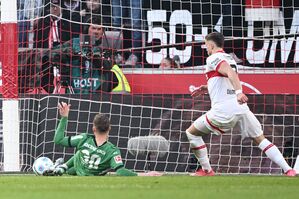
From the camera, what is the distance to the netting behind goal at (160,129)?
16.5 meters

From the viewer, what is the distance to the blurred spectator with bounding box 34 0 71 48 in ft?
59.5

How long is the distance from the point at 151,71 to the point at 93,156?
569 cm

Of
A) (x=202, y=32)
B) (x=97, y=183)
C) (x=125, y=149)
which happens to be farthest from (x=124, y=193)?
(x=202, y=32)

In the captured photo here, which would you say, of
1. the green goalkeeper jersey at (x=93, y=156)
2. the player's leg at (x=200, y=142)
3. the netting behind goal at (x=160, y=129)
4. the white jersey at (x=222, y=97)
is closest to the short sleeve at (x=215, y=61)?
the white jersey at (x=222, y=97)

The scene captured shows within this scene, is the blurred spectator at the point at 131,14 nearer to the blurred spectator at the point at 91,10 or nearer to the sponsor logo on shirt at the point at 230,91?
the blurred spectator at the point at 91,10

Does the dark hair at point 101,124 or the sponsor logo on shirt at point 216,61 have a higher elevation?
the sponsor logo on shirt at point 216,61

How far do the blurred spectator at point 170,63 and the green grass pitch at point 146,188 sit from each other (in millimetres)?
6973

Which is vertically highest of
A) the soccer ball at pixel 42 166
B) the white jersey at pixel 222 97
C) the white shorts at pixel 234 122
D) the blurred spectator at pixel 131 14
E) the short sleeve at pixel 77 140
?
the blurred spectator at pixel 131 14

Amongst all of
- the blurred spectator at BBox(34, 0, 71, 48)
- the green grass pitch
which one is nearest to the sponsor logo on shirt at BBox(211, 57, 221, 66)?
the green grass pitch

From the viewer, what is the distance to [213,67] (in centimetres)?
1398

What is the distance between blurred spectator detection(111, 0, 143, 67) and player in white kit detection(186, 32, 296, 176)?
5.28m

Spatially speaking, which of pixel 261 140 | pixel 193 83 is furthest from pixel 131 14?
pixel 261 140

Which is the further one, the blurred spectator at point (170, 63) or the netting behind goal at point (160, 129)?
the blurred spectator at point (170, 63)

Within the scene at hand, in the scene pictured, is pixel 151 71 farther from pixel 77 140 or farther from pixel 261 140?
pixel 77 140
